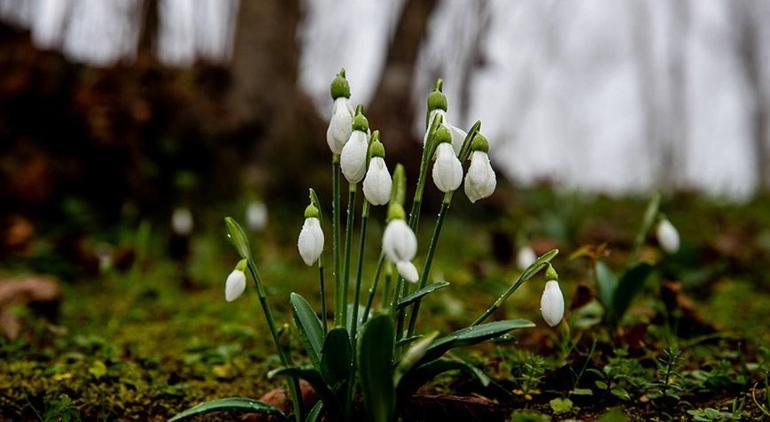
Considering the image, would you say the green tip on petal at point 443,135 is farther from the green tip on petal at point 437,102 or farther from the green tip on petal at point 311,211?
the green tip on petal at point 311,211

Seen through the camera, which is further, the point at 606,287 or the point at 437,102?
the point at 606,287

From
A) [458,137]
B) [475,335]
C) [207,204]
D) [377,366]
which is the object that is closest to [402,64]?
[207,204]

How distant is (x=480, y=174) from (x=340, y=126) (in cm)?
28

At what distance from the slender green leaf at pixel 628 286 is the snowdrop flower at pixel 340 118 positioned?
3.42ft

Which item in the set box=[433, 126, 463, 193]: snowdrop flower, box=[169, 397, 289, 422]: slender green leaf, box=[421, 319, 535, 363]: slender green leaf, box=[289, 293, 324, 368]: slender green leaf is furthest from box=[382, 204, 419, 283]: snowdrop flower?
box=[169, 397, 289, 422]: slender green leaf

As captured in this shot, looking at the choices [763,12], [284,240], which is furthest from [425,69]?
[763,12]

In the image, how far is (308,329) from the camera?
4.42 ft

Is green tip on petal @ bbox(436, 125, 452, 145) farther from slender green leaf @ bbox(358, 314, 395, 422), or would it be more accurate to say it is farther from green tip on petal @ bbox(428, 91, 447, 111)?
slender green leaf @ bbox(358, 314, 395, 422)

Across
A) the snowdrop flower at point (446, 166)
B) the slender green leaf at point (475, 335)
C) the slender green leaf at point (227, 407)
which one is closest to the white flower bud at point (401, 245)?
the snowdrop flower at point (446, 166)

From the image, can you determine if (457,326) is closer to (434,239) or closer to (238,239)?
(434,239)

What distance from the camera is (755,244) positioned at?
3.96 meters

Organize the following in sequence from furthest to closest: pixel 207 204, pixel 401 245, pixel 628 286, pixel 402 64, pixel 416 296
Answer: pixel 402 64
pixel 207 204
pixel 628 286
pixel 416 296
pixel 401 245

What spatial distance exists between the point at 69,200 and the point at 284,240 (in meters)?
1.38

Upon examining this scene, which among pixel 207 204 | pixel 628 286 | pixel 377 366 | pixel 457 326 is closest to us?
pixel 377 366
